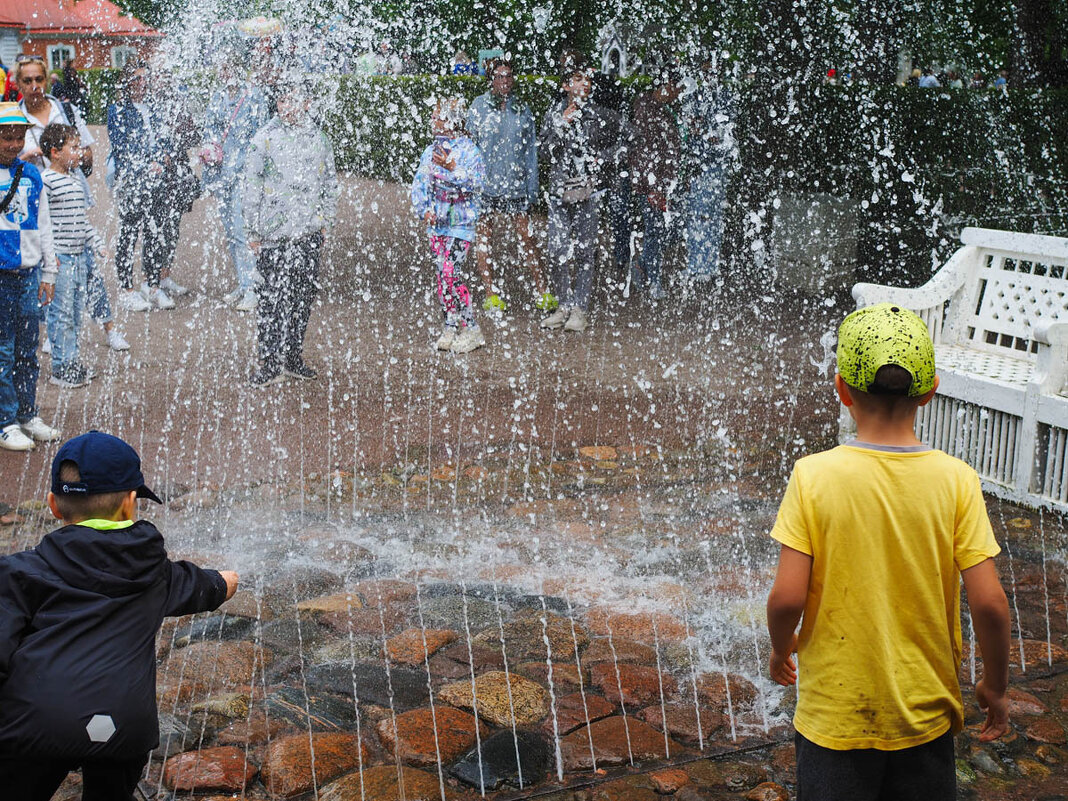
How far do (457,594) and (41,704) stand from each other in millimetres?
2355

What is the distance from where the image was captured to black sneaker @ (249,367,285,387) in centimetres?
778

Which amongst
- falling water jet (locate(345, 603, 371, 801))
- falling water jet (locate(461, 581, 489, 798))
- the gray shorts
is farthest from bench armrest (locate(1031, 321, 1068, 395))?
the gray shorts

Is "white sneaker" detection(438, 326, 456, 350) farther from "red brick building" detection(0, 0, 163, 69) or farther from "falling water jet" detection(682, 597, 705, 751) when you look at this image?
"red brick building" detection(0, 0, 163, 69)

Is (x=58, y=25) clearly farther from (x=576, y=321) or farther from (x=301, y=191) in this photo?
(x=301, y=191)

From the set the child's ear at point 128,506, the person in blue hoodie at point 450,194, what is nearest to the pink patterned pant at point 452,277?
the person in blue hoodie at point 450,194

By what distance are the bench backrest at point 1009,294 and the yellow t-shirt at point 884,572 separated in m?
4.09

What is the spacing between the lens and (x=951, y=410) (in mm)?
5867

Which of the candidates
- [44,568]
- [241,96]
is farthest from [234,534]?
[241,96]

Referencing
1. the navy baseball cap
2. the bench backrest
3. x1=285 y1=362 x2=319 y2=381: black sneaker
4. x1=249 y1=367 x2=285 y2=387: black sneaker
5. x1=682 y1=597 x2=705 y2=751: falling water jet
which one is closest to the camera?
the navy baseball cap

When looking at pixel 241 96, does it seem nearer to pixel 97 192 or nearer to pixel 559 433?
pixel 559 433

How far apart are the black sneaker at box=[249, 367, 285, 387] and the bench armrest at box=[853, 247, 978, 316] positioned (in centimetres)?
383

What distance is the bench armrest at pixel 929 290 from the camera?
6160mm

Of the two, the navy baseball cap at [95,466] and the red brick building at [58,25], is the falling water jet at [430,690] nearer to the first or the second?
the navy baseball cap at [95,466]

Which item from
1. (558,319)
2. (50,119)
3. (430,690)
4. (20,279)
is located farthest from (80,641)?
(558,319)
